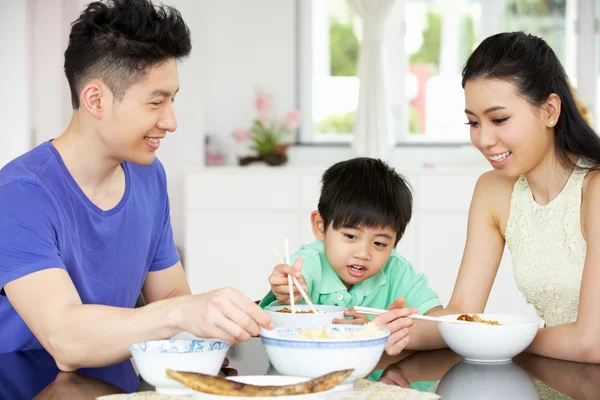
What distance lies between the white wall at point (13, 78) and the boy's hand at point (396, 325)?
348 cm

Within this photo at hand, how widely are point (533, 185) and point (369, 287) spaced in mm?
481

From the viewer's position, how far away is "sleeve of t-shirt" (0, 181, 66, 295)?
62.4 inches

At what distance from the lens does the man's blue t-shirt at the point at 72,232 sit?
1.62 meters

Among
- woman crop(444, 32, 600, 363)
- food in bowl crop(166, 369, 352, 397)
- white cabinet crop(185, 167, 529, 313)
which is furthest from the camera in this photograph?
white cabinet crop(185, 167, 529, 313)

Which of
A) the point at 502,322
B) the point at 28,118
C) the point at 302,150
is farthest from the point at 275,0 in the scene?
the point at 502,322

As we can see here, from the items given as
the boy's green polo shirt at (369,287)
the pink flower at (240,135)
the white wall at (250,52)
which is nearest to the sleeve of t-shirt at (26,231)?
the boy's green polo shirt at (369,287)

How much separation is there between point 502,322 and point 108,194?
89cm

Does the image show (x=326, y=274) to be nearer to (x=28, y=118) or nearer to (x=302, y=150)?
(x=28, y=118)

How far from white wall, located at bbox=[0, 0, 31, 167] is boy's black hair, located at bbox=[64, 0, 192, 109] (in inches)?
116

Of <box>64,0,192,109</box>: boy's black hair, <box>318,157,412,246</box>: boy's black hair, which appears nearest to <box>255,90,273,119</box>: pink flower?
<box>318,157,412,246</box>: boy's black hair

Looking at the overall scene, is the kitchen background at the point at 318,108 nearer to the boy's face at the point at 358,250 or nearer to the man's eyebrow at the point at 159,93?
the boy's face at the point at 358,250

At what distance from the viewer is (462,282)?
210cm

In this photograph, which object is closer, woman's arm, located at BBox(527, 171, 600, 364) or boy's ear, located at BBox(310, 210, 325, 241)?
woman's arm, located at BBox(527, 171, 600, 364)

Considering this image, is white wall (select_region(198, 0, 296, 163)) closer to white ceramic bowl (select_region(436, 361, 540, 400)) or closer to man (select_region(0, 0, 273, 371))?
man (select_region(0, 0, 273, 371))
